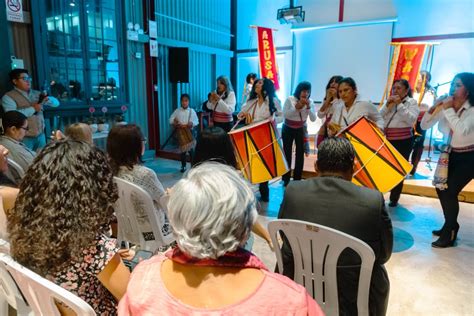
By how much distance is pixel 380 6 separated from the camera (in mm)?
6426

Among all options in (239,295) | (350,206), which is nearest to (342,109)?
(350,206)

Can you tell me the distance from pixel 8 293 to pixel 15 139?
1678mm

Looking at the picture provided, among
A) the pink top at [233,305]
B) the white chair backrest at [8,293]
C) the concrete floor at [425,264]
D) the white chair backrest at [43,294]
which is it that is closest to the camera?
the pink top at [233,305]

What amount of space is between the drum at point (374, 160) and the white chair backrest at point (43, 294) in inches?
82.6

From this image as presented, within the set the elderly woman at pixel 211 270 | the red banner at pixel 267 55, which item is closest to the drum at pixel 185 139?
the red banner at pixel 267 55

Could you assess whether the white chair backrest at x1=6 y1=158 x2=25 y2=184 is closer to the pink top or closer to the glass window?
the pink top

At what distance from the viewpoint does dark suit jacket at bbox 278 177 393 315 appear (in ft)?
4.23

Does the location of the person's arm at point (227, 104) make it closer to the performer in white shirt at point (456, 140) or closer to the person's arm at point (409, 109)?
the person's arm at point (409, 109)

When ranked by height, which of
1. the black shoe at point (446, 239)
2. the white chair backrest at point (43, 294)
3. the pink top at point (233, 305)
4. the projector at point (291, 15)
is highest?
the projector at point (291, 15)

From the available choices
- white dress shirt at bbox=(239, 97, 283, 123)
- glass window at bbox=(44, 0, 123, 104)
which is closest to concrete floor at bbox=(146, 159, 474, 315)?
white dress shirt at bbox=(239, 97, 283, 123)

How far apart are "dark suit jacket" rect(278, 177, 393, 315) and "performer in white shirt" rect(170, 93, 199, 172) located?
3.77 metres

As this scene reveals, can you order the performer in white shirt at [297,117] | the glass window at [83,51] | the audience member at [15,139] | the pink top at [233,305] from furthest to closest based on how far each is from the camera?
1. the glass window at [83,51]
2. the performer in white shirt at [297,117]
3. the audience member at [15,139]
4. the pink top at [233,305]

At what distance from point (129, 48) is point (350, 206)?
511 centimetres

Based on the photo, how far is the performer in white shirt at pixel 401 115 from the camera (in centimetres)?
318
